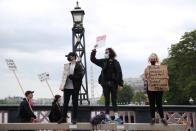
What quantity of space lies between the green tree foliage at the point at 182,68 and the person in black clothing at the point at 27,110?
3970 centimetres

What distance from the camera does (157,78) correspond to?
444 inches

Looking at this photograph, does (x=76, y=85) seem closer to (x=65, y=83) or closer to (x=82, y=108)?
(x=65, y=83)

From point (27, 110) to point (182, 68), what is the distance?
43.2 metres

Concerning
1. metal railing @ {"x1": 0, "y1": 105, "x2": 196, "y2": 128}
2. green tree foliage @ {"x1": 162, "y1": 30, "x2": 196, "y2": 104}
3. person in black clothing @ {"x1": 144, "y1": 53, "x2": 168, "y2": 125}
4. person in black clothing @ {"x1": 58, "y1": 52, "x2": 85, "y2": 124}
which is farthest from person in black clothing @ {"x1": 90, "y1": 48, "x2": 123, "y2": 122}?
green tree foliage @ {"x1": 162, "y1": 30, "x2": 196, "y2": 104}

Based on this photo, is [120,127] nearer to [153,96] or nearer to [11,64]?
[153,96]

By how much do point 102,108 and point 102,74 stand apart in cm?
477

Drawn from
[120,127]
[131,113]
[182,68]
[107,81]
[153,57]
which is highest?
[182,68]

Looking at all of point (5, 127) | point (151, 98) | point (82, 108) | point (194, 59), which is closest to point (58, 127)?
point (5, 127)

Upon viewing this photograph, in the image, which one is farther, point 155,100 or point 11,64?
point 11,64

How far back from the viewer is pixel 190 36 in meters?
55.9

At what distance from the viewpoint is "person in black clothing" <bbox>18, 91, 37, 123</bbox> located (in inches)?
483

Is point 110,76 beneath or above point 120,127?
above

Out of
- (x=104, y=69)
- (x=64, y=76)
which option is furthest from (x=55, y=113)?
(x=104, y=69)

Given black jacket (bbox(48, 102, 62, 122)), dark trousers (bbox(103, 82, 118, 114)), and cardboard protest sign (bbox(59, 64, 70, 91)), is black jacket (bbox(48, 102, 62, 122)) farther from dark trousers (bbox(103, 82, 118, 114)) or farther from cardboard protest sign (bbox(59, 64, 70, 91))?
dark trousers (bbox(103, 82, 118, 114))
